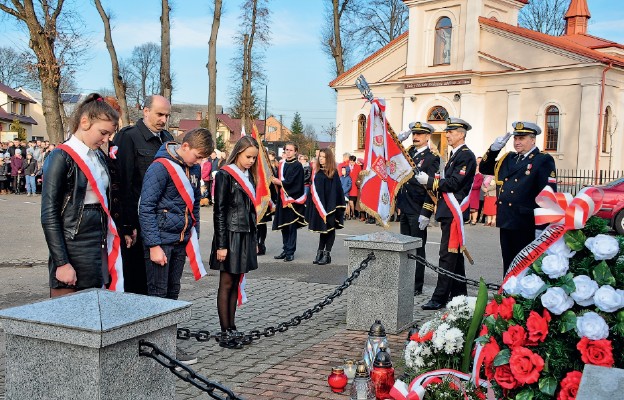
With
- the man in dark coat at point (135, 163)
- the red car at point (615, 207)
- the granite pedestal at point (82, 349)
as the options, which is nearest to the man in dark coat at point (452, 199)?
the man in dark coat at point (135, 163)

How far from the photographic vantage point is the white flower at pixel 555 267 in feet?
11.6

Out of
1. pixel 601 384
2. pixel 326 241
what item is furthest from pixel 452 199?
pixel 601 384

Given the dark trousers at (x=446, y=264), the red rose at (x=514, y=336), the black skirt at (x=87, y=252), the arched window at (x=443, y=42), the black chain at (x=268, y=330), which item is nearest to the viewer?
the red rose at (x=514, y=336)

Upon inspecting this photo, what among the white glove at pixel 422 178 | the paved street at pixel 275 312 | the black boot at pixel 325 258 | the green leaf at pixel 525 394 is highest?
the white glove at pixel 422 178

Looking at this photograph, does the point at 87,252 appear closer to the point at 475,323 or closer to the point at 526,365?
the point at 475,323

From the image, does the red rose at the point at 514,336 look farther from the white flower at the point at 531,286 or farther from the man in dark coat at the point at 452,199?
the man in dark coat at the point at 452,199

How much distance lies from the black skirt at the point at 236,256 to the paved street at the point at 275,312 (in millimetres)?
759

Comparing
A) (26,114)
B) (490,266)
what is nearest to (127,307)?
(490,266)

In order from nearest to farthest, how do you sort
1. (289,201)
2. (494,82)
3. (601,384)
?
(601,384) < (289,201) < (494,82)

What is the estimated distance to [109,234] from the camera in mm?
4824

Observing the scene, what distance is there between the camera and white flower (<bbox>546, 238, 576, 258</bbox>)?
3600 mm

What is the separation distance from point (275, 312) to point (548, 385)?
4493 mm

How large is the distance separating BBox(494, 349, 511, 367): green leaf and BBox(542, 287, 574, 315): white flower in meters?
0.34

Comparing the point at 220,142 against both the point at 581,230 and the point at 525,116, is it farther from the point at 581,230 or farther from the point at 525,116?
the point at 581,230
